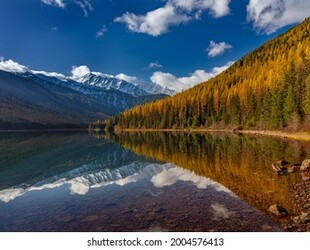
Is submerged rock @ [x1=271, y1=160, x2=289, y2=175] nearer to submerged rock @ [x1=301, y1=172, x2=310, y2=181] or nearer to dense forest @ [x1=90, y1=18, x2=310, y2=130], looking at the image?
submerged rock @ [x1=301, y1=172, x2=310, y2=181]

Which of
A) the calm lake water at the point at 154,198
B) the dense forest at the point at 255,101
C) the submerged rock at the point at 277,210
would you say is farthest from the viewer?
the dense forest at the point at 255,101

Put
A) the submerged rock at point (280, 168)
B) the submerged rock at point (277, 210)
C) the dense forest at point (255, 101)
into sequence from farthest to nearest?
the dense forest at point (255, 101) → the submerged rock at point (280, 168) → the submerged rock at point (277, 210)

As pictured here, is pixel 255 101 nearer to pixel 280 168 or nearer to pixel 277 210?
pixel 280 168

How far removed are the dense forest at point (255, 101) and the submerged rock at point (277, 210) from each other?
5727 centimetres

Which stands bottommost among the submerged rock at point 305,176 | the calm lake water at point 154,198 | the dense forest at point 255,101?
the calm lake water at point 154,198

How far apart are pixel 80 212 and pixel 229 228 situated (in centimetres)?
1002

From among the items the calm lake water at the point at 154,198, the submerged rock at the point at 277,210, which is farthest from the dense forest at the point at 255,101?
the submerged rock at the point at 277,210

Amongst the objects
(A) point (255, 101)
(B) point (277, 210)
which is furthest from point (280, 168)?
(A) point (255, 101)

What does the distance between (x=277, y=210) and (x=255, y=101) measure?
98.2m

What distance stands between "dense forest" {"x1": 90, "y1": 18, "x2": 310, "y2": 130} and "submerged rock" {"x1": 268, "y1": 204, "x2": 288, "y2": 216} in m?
57.3

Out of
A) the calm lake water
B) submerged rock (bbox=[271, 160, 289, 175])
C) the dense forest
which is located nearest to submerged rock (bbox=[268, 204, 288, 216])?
the calm lake water

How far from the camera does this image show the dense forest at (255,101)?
252 ft

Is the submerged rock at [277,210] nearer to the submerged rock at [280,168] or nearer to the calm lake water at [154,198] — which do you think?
the calm lake water at [154,198]

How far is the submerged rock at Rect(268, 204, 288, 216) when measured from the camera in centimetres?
1733
